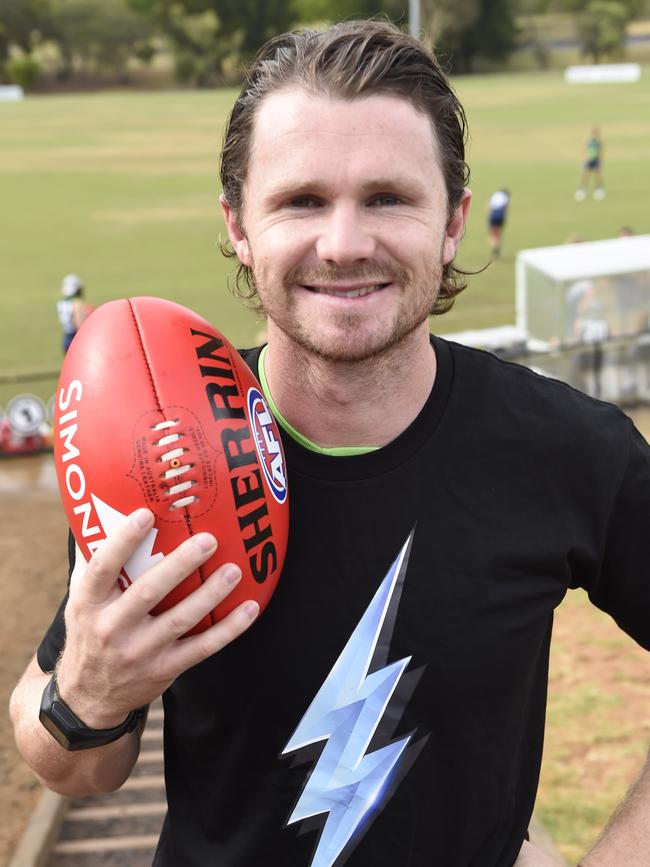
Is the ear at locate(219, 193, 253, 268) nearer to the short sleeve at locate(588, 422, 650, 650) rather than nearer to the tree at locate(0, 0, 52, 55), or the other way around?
the short sleeve at locate(588, 422, 650, 650)

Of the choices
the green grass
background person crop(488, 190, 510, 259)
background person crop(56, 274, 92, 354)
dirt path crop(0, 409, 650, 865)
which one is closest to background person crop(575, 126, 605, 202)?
the green grass

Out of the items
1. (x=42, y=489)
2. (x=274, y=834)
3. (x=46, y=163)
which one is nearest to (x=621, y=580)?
(x=274, y=834)

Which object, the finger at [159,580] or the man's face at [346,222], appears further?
the man's face at [346,222]

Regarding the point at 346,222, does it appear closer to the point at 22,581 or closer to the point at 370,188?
the point at 370,188

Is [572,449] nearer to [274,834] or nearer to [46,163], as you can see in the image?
[274,834]

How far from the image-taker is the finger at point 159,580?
1.72 m

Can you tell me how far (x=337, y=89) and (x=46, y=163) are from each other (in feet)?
121

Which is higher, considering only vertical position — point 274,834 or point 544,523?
point 544,523

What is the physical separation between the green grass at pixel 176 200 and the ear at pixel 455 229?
12.1m

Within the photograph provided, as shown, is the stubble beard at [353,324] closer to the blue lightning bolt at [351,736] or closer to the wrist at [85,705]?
the blue lightning bolt at [351,736]

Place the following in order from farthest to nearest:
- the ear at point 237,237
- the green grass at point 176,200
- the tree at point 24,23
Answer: the tree at point 24,23, the green grass at point 176,200, the ear at point 237,237

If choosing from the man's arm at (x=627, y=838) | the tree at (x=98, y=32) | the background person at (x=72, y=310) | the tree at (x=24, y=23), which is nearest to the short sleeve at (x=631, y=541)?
the man's arm at (x=627, y=838)

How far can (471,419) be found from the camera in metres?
2.29

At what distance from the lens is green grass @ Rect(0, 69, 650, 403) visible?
19.0m
